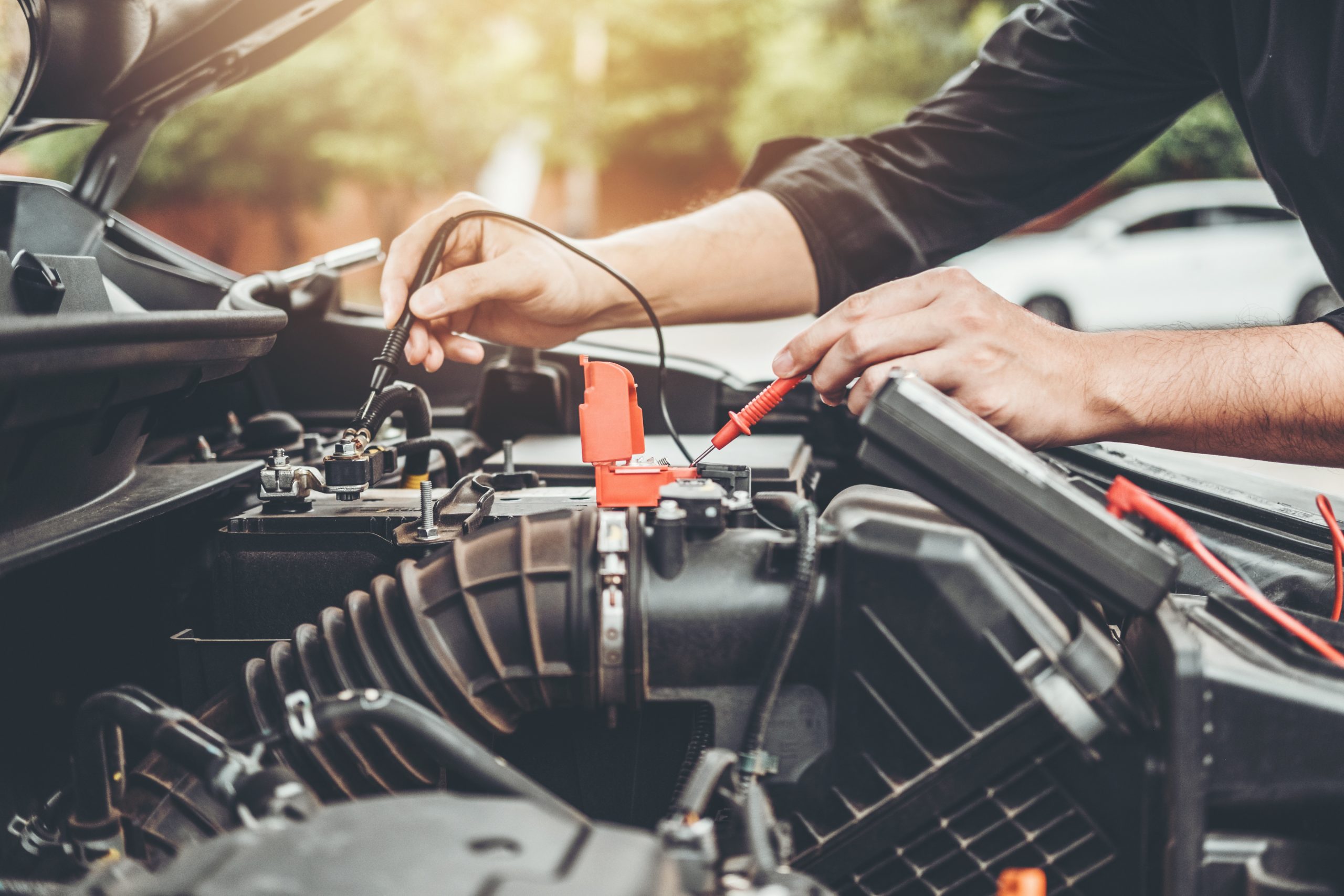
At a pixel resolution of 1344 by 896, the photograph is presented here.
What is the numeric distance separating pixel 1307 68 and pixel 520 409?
3.49ft

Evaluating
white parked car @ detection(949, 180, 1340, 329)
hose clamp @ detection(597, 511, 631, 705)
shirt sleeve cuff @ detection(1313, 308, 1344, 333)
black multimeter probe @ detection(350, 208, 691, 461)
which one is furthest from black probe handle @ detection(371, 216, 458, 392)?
white parked car @ detection(949, 180, 1340, 329)

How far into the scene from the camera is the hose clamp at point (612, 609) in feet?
2.31

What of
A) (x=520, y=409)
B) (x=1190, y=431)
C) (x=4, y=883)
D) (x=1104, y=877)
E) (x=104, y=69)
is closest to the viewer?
(x=4, y=883)

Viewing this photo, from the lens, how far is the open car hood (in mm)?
1168

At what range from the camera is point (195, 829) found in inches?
27.5

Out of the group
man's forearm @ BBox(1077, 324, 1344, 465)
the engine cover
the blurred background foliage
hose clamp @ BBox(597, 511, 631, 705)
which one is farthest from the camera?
the blurred background foliage

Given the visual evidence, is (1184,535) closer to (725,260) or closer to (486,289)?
(486,289)

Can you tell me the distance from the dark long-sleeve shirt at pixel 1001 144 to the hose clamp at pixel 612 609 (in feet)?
2.96

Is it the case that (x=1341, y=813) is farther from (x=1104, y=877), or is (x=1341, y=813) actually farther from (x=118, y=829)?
(x=118, y=829)

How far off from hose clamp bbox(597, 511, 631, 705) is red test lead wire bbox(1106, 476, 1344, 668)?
348 mm

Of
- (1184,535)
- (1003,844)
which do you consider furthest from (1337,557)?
(1003,844)

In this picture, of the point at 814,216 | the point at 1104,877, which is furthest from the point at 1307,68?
the point at 1104,877

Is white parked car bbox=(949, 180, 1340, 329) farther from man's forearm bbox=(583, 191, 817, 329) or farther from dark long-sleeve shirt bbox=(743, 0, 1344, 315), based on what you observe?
man's forearm bbox=(583, 191, 817, 329)

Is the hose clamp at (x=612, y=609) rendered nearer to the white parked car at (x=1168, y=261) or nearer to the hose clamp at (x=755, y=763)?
the hose clamp at (x=755, y=763)
